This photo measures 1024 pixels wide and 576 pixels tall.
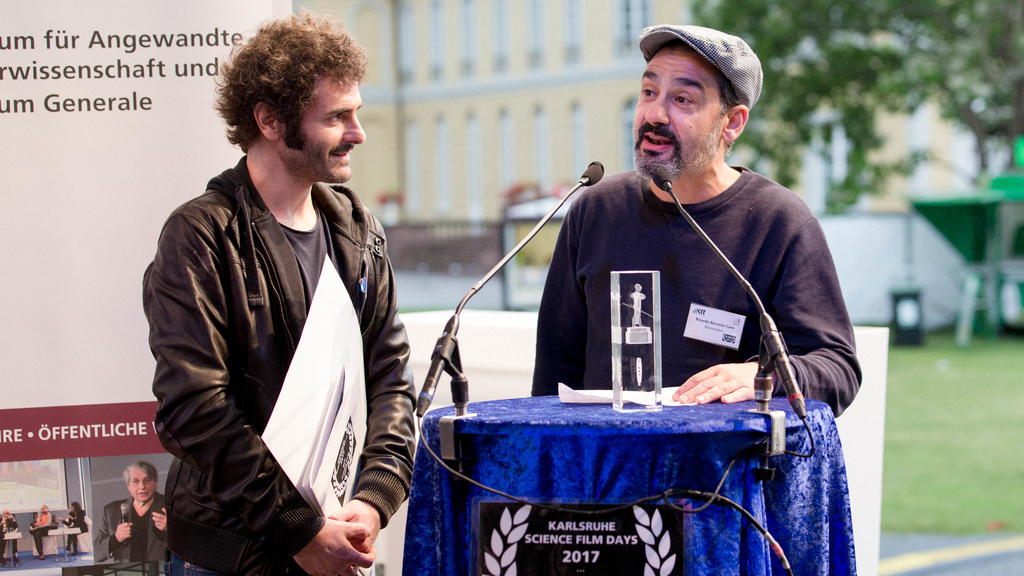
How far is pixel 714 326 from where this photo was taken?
1805mm

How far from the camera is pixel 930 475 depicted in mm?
6699

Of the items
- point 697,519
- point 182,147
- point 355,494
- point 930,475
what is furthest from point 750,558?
point 930,475

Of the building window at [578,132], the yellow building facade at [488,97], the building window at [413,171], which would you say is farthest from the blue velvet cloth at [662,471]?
the building window at [413,171]

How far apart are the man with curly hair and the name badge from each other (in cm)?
60

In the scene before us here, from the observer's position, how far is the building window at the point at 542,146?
3091 cm

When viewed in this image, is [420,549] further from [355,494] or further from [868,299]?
[868,299]

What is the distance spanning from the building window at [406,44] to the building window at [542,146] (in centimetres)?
641

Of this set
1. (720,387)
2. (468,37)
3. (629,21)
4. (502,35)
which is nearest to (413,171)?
(468,37)

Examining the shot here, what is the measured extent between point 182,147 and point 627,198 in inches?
41.1

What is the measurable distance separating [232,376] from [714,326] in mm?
890

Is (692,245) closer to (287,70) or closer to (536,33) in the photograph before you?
(287,70)

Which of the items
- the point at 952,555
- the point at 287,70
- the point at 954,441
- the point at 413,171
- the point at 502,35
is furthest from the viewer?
the point at 413,171

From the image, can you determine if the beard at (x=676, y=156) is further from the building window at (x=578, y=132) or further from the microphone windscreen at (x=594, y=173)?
the building window at (x=578, y=132)

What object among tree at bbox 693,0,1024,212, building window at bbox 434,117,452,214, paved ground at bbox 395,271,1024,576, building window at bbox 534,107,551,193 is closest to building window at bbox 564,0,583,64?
building window at bbox 534,107,551,193
